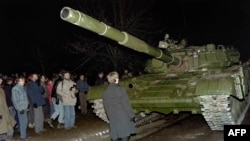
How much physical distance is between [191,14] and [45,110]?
32301 millimetres

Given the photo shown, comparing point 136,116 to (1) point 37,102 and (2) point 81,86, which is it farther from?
(1) point 37,102

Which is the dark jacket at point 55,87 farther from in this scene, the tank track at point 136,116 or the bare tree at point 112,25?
the bare tree at point 112,25

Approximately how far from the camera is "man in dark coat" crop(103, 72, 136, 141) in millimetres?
7680

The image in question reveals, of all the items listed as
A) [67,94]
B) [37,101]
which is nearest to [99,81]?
[67,94]

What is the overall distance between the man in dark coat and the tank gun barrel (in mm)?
1049

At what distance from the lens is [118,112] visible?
25.2 ft

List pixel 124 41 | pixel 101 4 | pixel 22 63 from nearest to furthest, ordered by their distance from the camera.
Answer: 1. pixel 124 41
2. pixel 101 4
3. pixel 22 63

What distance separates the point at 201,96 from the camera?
9.76 m

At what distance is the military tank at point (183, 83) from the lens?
943 centimetres

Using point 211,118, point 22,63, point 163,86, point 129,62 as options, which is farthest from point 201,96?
point 22,63

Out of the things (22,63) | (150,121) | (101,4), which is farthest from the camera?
(22,63)

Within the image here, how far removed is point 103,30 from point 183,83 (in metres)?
3.50

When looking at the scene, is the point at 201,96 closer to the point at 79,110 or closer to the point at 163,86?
the point at 163,86

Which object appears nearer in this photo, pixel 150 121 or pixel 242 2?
pixel 150 121
